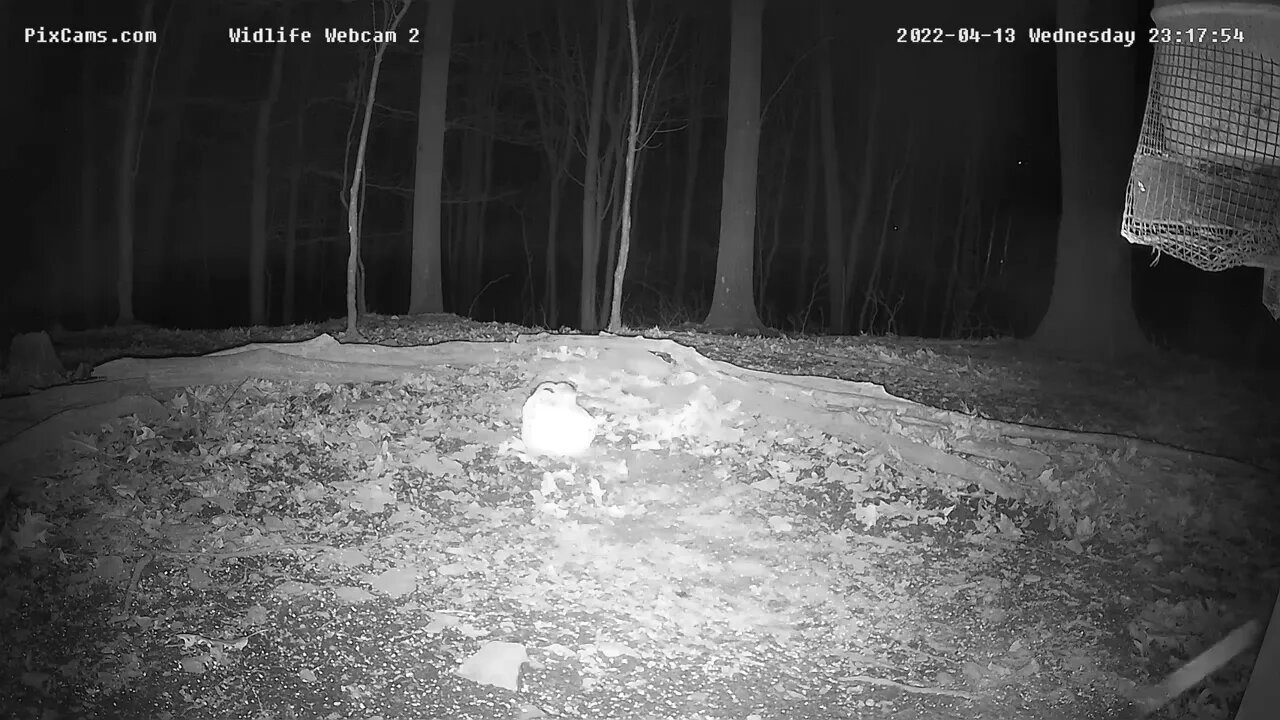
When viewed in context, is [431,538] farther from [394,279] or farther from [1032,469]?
[394,279]

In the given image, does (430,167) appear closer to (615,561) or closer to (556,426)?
(556,426)

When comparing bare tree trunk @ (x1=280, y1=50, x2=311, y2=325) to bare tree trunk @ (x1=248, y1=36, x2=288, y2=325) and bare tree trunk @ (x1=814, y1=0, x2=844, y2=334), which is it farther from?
bare tree trunk @ (x1=814, y1=0, x2=844, y2=334)

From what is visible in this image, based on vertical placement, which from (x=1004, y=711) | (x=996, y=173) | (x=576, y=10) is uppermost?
(x=576, y=10)

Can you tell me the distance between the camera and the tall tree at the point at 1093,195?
9953 mm

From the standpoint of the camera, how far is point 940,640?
3438 mm

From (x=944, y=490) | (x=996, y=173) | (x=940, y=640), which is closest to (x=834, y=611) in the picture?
(x=940, y=640)

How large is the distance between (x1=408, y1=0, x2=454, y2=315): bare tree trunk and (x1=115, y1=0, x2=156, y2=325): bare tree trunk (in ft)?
16.5

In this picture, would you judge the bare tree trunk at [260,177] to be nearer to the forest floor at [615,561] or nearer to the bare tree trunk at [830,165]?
the bare tree trunk at [830,165]

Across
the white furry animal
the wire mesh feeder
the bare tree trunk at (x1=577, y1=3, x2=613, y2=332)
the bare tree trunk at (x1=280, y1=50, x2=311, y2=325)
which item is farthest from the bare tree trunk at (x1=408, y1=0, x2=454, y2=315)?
the wire mesh feeder

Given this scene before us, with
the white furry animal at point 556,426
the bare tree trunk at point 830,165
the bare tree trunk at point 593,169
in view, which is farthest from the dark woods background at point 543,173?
the white furry animal at point 556,426

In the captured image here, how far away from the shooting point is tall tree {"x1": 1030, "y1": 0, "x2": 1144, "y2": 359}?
995 cm

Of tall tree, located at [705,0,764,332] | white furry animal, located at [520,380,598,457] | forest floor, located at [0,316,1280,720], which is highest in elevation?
tall tree, located at [705,0,764,332]

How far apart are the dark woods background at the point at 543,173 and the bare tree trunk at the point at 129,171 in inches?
25.3

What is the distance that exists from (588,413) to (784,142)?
19.4 meters
